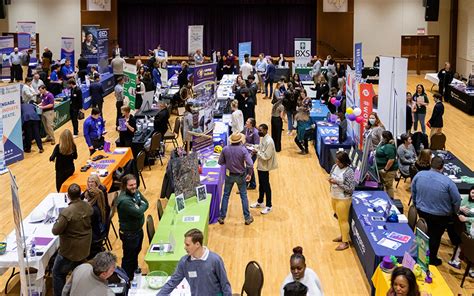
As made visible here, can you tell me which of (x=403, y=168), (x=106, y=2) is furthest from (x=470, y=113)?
(x=106, y=2)

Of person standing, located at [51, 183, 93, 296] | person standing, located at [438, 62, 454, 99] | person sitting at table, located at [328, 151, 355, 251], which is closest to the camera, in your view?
person standing, located at [51, 183, 93, 296]

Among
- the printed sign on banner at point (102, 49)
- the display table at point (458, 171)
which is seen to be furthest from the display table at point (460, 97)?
the printed sign on banner at point (102, 49)

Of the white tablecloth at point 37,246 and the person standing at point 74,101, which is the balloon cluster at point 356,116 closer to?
the white tablecloth at point 37,246

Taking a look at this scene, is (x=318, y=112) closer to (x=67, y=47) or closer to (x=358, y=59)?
(x=358, y=59)

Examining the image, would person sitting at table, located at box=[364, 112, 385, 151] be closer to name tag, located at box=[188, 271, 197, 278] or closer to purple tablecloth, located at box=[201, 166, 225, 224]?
purple tablecloth, located at box=[201, 166, 225, 224]

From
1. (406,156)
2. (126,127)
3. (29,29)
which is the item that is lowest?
(406,156)

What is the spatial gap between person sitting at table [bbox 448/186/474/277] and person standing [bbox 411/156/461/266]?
5.6 inches

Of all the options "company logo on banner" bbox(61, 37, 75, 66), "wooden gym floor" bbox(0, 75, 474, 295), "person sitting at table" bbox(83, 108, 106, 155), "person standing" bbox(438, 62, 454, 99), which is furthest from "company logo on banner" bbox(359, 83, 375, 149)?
"company logo on banner" bbox(61, 37, 75, 66)

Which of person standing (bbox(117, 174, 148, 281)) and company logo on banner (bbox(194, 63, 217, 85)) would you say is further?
company logo on banner (bbox(194, 63, 217, 85))

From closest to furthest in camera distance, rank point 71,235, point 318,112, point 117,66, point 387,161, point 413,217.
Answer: point 71,235 → point 413,217 → point 387,161 → point 318,112 → point 117,66

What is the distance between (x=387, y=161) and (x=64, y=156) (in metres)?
5.07

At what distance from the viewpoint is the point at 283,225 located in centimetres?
1034

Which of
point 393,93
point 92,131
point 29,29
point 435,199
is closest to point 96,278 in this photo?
point 435,199

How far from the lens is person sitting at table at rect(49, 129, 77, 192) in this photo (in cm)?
977
